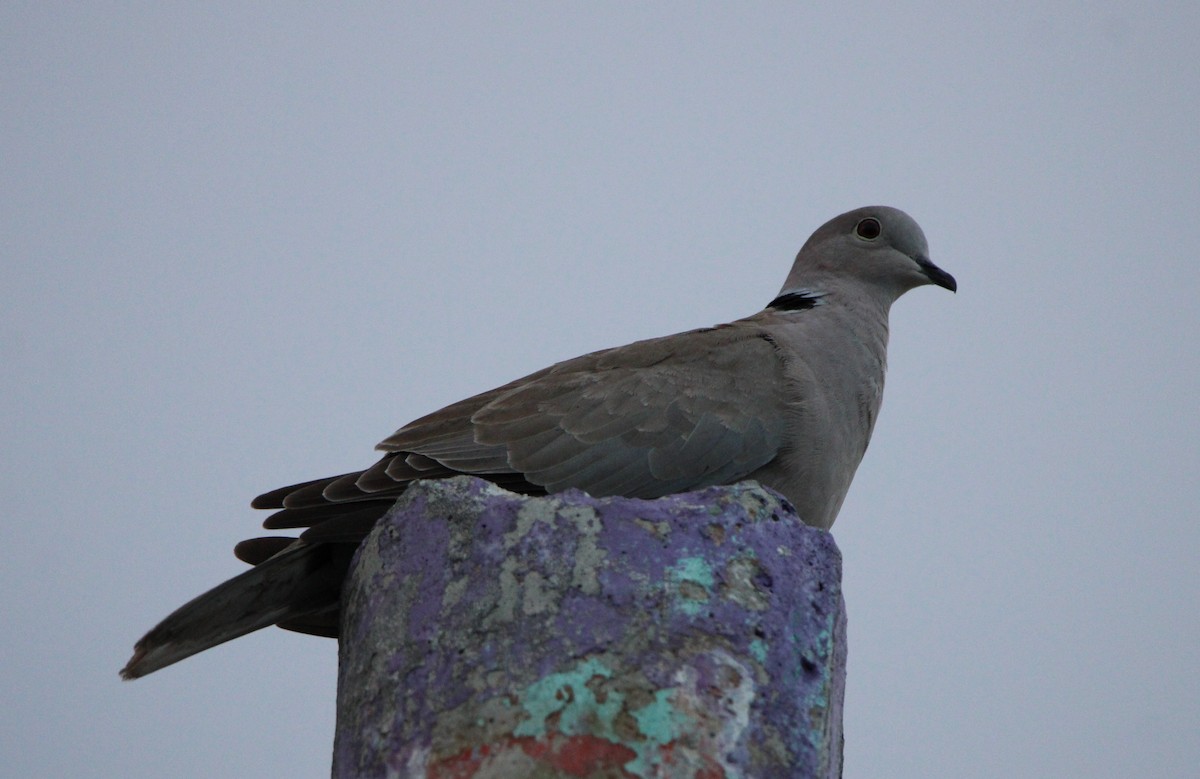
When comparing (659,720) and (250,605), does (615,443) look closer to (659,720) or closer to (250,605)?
(250,605)

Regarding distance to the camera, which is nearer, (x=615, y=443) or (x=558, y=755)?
(x=558, y=755)

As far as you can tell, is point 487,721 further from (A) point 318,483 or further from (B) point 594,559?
(A) point 318,483

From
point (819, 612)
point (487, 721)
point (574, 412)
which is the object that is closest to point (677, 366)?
point (574, 412)

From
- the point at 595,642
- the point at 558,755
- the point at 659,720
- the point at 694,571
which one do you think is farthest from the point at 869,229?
the point at 558,755

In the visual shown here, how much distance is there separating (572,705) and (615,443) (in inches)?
71.4

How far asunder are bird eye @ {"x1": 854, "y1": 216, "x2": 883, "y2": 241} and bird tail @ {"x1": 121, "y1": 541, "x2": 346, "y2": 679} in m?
3.37

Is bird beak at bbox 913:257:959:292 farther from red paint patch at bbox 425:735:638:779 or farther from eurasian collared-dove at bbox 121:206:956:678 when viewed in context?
red paint patch at bbox 425:735:638:779

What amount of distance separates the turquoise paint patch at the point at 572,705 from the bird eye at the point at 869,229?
3.94 meters

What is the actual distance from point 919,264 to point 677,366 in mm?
Result: 1872

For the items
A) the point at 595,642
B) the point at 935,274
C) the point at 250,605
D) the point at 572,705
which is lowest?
the point at 572,705

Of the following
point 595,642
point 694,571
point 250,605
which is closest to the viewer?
point 595,642

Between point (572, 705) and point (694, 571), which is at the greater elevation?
point (694, 571)

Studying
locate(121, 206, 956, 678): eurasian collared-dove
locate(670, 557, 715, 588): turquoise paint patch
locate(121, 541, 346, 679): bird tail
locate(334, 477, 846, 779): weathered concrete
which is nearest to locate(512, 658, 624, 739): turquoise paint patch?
locate(334, 477, 846, 779): weathered concrete

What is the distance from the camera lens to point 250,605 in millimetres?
4211
